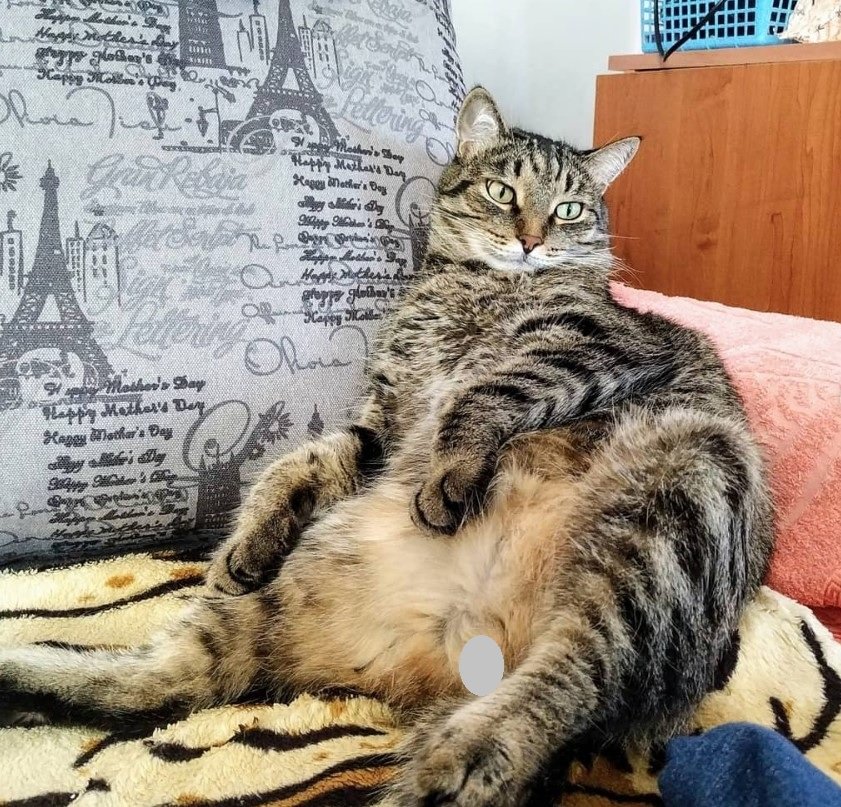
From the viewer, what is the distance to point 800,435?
100 cm

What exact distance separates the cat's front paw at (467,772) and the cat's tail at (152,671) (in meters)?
0.32

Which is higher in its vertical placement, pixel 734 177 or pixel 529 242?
pixel 734 177

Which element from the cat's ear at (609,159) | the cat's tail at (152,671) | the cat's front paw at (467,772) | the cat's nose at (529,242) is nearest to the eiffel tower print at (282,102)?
the cat's nose at (529,242)

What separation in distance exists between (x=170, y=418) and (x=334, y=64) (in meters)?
0.63

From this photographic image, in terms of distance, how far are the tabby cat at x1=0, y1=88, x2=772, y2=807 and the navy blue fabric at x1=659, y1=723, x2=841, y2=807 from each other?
12 cm

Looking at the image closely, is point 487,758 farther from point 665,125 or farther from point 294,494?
point 665,125

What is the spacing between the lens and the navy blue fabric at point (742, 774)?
0.50 metres

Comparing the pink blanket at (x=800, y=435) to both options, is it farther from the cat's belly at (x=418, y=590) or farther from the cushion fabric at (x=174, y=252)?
the cushion fabric at (x=174, y=252)

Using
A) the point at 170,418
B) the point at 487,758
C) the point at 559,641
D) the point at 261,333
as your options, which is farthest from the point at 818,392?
the point at 170,418

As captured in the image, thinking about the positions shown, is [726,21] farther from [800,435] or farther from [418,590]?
[418,590]

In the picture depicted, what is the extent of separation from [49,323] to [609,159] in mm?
1086

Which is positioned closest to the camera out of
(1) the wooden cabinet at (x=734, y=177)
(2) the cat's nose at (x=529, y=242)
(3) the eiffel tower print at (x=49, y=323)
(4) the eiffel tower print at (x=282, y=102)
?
(3) the eiffel tower print at (x=49, y=323)

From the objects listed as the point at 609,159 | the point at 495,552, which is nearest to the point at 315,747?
the point at 495,552

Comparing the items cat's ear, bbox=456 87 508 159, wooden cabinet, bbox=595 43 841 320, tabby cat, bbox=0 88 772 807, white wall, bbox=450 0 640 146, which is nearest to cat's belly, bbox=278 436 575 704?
tabby cat, bbox=0 88 772 807
